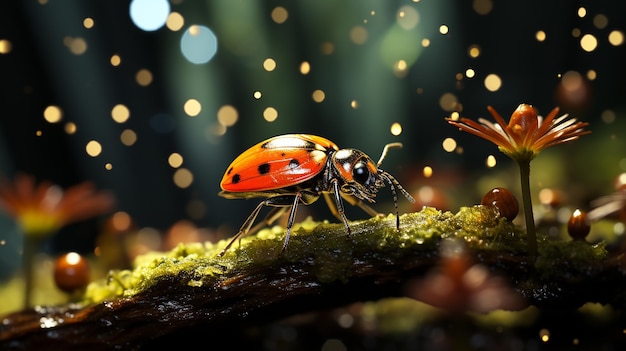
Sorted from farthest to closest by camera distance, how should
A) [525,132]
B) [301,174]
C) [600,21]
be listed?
1. [600,21]
2. [301,174]
3. [525,132]

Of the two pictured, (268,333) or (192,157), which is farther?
(192,157)

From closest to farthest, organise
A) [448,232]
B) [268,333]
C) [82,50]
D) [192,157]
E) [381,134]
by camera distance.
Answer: [448,232] → [268,333] → [381,134] → [82,50] → [192,157]

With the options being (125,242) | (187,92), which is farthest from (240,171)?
(187,92)

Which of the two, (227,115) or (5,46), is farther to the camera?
(227,115)

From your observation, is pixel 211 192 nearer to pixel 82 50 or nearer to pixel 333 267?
pixel 82 50

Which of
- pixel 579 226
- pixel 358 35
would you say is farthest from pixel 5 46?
pixel 579 226

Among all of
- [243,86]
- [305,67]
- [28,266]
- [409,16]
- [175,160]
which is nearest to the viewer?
[28,266]

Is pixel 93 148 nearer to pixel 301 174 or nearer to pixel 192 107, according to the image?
pixel 192 107
